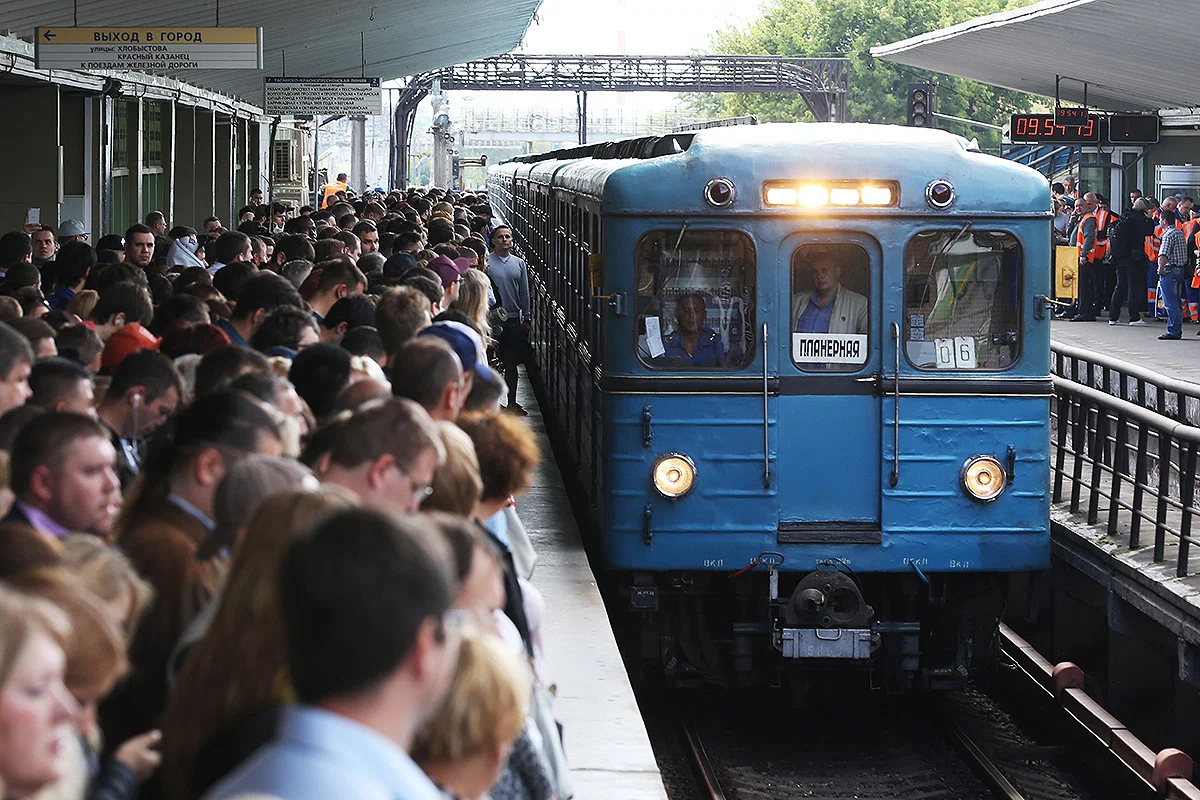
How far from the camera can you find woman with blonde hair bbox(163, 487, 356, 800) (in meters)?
2.65

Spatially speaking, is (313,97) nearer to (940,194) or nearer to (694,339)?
(694,339)

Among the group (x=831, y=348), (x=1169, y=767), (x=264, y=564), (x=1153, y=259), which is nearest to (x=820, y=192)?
(x=831, y=348)

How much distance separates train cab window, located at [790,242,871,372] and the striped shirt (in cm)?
1477

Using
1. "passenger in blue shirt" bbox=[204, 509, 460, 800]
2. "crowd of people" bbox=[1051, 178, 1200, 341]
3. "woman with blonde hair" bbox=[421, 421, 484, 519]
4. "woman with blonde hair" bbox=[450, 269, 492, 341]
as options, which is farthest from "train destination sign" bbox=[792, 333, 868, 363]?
"crowd of people" bbox=[1051, 178, 1200, 341]

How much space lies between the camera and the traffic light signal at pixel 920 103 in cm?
2439

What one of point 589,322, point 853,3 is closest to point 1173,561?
point 589,322

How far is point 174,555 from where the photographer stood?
3725 millimetres

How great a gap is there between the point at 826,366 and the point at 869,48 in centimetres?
5623

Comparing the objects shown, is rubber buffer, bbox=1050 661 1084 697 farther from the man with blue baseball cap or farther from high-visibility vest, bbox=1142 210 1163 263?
high-visibility vest, bbox=1142 210 1163 263

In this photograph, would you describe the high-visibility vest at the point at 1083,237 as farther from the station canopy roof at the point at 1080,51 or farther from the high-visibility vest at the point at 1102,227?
the station canopy roof at the point at 1080,51

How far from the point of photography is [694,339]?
9.12 meters

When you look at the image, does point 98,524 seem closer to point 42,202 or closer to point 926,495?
point 926,495

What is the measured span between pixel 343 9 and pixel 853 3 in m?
49.7

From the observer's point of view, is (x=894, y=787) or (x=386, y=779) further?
(x=894, y=787)
